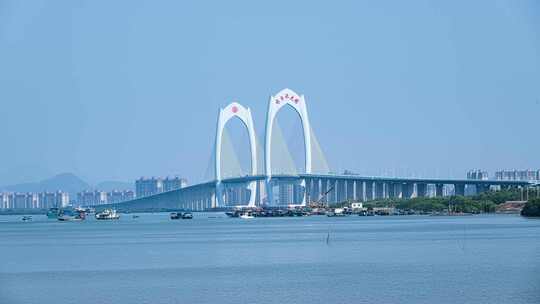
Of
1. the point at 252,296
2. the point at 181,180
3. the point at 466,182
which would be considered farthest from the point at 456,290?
the point at 181,180

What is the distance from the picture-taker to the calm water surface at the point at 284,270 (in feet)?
79.1

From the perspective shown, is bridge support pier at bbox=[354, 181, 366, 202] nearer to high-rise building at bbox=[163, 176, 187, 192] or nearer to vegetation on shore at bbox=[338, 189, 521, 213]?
vegetation on shore at bbox=[338, 189, 521, 213]

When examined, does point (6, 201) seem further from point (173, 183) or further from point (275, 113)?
point (275, 113)

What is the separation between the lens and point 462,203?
82625 mm

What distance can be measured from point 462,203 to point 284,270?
54.1m

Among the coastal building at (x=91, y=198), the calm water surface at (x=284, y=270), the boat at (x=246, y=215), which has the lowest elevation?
the calm water surface at (x=284, y=270)

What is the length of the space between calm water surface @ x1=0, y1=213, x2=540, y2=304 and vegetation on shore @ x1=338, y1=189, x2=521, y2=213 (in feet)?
120

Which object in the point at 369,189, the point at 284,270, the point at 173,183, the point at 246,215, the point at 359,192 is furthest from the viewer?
the point at 173,183

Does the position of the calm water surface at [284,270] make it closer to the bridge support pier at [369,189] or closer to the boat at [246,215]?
the boat at [246,215]

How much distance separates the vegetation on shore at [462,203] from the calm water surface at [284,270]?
120ft

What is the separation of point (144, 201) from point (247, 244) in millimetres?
67288

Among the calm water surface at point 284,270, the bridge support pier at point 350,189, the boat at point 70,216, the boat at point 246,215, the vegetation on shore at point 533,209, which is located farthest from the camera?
the boat at point 70,216

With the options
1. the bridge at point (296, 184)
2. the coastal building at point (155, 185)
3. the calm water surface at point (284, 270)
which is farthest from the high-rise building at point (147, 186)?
the calm water surface at point (284, 270)

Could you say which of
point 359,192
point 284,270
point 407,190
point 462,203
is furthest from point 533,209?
point 284,270
